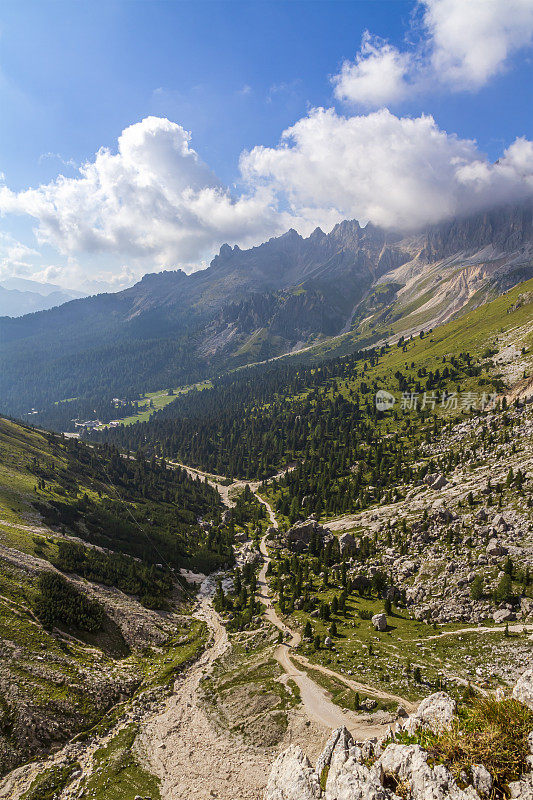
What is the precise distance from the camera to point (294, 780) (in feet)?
85.5

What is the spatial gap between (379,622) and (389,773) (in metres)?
55.5

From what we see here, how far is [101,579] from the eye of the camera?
80.9m

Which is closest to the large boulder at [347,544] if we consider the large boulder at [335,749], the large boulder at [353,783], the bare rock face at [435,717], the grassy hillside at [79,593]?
the grassy hillside at [79,593]

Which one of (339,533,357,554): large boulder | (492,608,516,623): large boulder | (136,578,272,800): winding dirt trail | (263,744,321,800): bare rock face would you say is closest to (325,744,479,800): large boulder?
(263,744,321,800): bare rock face

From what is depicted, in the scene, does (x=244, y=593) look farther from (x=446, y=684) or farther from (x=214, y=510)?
(x=214, y=510)

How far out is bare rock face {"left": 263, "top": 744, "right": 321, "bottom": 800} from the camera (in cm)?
2501

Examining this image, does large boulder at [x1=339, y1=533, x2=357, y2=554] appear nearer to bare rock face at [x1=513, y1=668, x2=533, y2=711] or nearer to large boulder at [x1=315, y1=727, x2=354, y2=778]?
large boulder at [x1=315, y1=727, x2=354, y2=778]

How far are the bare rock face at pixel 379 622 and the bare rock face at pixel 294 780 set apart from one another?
47024 mm

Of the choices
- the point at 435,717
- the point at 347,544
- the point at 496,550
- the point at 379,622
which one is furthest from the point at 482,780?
the point at 347,544

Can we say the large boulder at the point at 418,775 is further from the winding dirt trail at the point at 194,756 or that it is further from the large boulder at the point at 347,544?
the large boulder at the point at 347,544

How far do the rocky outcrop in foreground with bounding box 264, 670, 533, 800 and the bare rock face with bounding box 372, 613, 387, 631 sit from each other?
46.4 m

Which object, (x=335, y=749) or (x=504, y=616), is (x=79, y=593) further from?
(x=504, y=616)

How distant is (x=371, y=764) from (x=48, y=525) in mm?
95997

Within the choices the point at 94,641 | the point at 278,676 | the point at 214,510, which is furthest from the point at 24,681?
the point at 214,510
